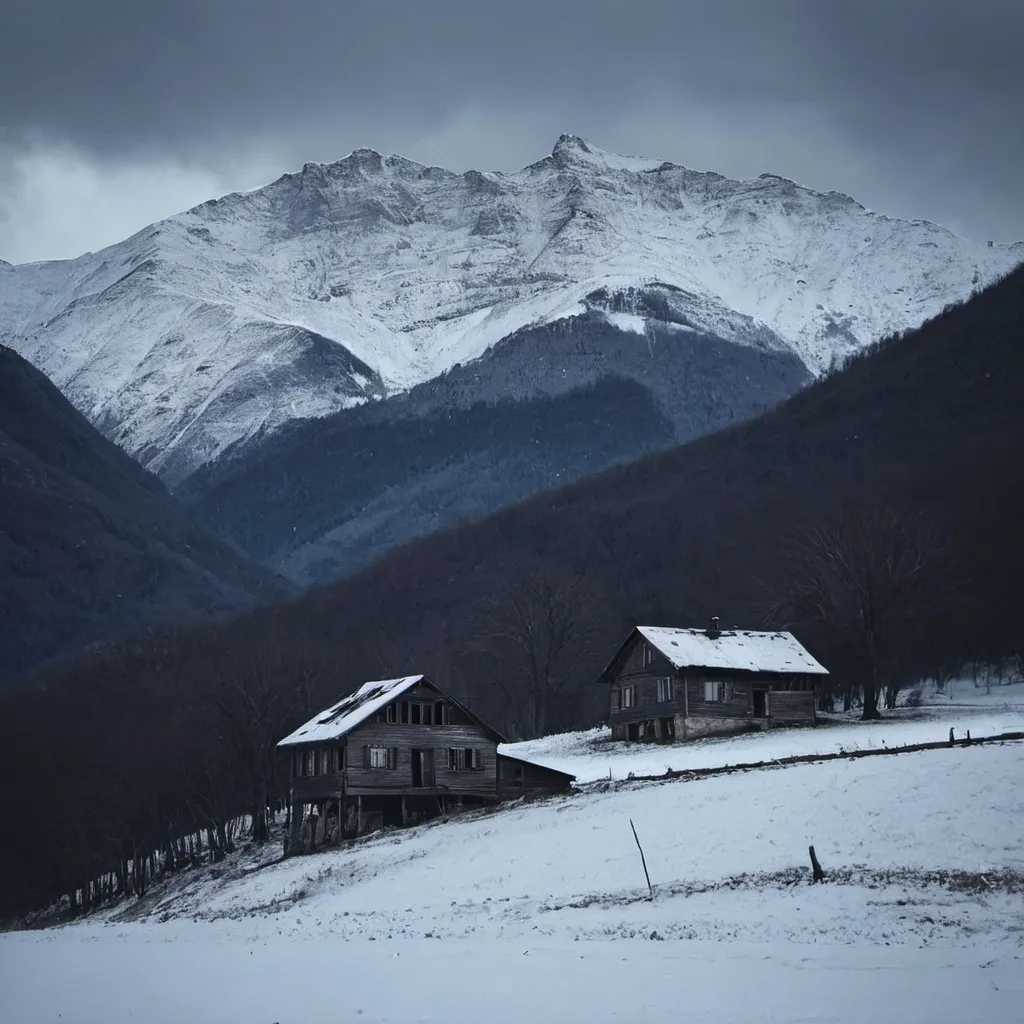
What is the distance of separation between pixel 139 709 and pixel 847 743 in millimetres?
105840

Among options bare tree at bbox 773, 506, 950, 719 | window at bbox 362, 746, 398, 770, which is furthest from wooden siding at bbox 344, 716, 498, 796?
bare tree at bbox 773, 506, 950, 719

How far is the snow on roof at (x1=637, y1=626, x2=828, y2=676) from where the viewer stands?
90.2 meters

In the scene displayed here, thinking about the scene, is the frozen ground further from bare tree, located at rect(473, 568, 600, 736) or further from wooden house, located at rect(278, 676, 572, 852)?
bare tree, located at rect(473, 568, 600, 736)

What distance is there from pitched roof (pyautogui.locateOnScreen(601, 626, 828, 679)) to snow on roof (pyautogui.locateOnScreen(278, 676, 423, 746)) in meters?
15.1

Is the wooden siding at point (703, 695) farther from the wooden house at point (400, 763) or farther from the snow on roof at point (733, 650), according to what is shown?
the wooden house at point (400, 763)

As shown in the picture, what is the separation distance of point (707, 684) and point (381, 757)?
64.4 feet

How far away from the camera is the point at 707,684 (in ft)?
295

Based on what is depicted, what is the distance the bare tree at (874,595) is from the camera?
3659 inches

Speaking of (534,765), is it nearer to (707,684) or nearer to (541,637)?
(707,684)

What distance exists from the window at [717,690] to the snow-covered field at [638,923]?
2421 centimetres

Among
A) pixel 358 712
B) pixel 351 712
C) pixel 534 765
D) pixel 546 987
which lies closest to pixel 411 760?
pixel 358 712

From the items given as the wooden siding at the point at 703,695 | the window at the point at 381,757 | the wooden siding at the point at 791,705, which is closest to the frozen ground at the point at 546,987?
the window at the point at 381,757

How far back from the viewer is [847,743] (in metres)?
74.1

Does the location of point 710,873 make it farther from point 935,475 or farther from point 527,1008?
point 935,475
